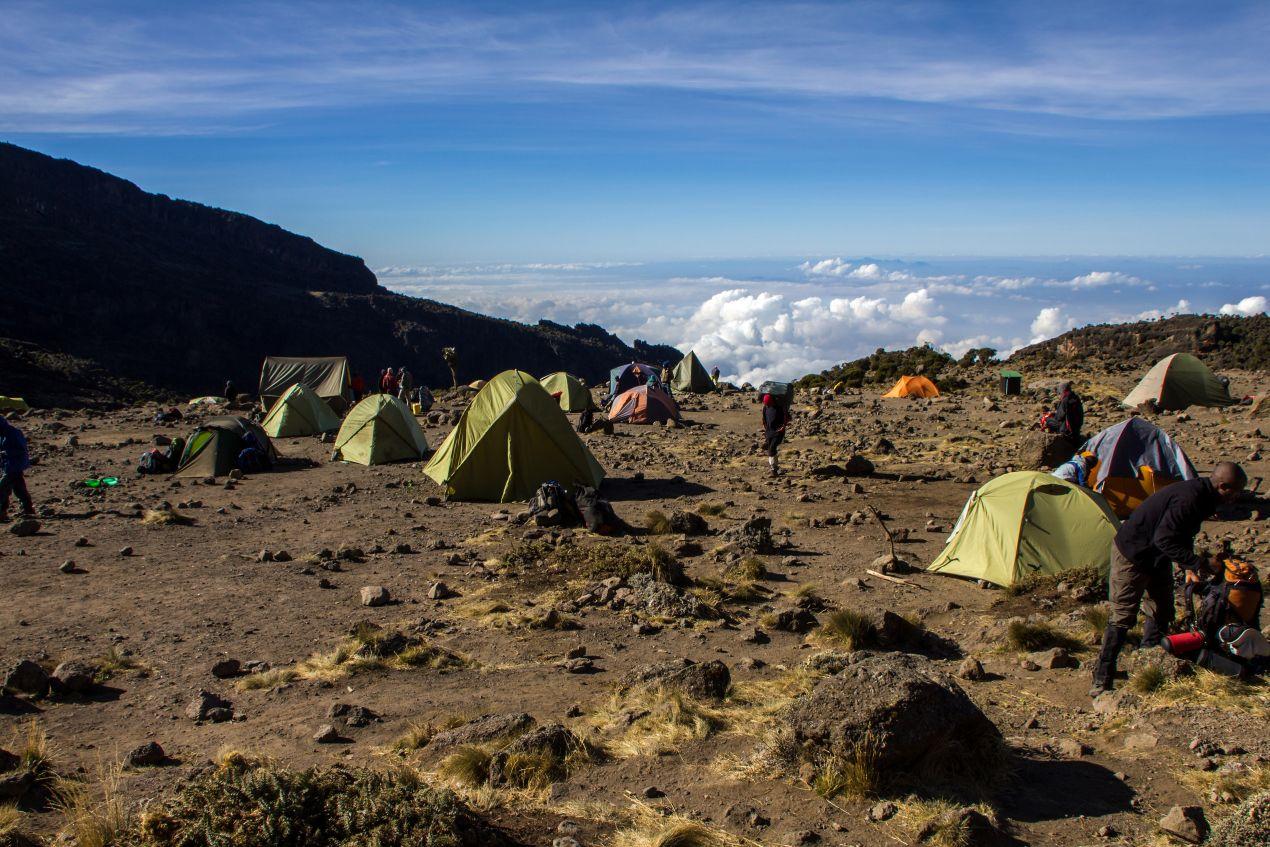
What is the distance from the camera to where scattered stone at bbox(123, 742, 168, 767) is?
218 inches

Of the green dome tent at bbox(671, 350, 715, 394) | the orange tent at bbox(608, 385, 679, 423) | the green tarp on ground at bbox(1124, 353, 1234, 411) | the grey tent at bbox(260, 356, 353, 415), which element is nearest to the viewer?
the green tarp on ground at bbox(1124, 353, 1234, 411)

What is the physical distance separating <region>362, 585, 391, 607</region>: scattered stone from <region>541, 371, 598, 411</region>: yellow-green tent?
16627mm

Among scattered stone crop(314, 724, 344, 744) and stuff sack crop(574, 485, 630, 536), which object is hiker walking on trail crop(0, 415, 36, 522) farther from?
scattered stone crop(314, 724, 344, 744)

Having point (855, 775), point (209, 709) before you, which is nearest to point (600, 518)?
point (209, 709)

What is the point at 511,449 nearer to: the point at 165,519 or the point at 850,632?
the point at 165,519

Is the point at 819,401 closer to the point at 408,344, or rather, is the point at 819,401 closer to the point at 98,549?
the point at 98,549

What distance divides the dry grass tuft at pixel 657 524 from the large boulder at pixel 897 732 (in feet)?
22.8

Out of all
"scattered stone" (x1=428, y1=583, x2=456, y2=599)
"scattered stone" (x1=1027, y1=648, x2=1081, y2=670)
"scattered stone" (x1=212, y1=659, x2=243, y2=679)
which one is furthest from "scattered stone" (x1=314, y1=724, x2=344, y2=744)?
"scattered stone" (x1=1027, y1=648, x2=1081, y2=670)

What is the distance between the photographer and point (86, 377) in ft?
Result: 159

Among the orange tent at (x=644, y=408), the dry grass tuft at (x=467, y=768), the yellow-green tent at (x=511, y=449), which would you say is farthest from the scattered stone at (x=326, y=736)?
the orange tent at (x=644, y=408)

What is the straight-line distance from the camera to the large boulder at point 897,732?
16.7 ft

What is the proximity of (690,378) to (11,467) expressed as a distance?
2358cm

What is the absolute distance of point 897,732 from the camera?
5062 millimetres

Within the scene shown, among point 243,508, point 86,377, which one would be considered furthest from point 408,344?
point 243,508
